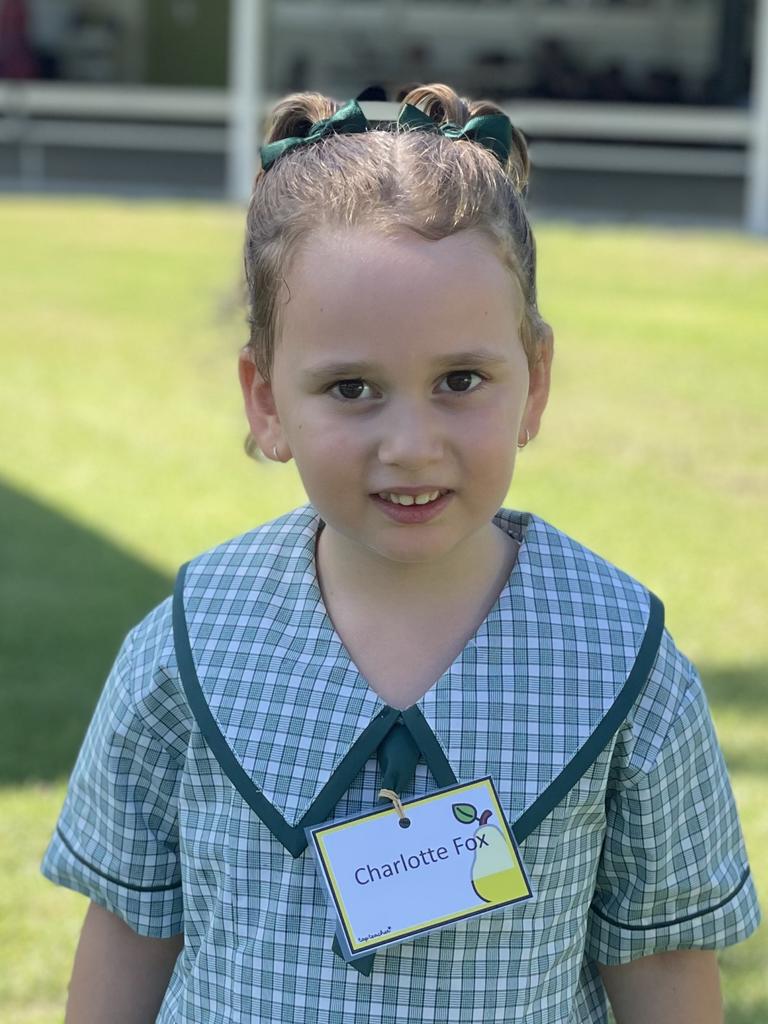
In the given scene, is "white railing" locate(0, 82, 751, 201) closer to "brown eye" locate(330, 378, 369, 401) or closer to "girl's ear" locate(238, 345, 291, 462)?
"girl's ear" locate(238, 345, 291, 462)

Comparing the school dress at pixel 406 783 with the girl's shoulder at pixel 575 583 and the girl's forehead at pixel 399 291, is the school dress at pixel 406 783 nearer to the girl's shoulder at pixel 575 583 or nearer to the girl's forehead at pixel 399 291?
the girl's shoulder at pixel 575 583

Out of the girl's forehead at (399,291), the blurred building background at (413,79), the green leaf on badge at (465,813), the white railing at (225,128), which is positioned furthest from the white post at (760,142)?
the green leaf on badge at (465,813)

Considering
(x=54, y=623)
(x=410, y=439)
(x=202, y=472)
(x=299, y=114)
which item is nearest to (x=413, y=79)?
(x=202, y=472)

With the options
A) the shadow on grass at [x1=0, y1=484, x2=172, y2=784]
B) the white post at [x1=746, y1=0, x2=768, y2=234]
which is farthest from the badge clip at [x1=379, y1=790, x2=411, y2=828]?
the white post at [x1=746, y1=0, x2=768, y2=234]

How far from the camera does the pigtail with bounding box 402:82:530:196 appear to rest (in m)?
1.47

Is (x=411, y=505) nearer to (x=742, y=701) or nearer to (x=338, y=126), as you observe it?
(x=338, y=126)

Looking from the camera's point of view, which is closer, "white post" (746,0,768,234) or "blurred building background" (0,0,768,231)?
"white post" (746,0,768,234)

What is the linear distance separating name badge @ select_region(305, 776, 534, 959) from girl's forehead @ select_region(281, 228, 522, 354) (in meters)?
0.38

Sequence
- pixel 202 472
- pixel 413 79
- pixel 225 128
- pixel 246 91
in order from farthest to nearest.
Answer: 1. pixel 225 128
2. pixel 413 79
3. pixel 246 91
4. pixel 202 472

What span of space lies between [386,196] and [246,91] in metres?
15.1

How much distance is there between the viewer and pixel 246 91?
52.0 ft

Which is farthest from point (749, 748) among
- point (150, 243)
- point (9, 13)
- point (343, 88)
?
point (343, 88)

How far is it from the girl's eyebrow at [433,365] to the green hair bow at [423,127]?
23cm

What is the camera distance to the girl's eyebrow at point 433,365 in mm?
1291
